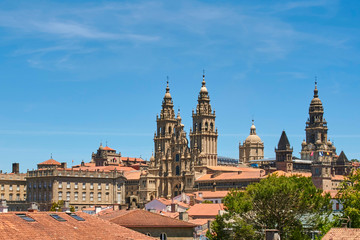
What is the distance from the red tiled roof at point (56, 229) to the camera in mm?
43750

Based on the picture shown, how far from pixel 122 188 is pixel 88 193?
1017cm

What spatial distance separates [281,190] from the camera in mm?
81438

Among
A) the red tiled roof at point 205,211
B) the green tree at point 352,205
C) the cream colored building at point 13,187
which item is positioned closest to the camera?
the green tree at point 352,205

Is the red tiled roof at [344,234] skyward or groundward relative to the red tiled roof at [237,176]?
groundward

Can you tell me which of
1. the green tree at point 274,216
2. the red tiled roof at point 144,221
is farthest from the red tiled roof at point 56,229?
the green tree at point 274,216

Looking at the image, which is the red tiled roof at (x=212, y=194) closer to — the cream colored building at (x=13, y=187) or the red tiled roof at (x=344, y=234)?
the cream colored building at (x=13, y=187)

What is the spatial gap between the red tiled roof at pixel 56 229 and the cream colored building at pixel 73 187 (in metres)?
120

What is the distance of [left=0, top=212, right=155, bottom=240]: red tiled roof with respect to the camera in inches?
1722

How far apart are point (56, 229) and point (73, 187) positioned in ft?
424

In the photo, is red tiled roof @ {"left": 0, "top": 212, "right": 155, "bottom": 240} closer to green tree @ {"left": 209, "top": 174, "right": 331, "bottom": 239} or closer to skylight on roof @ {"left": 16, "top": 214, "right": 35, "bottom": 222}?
skylight on roof @ {"left": 16, "top": 214, "right": 35, "bottom": 222}

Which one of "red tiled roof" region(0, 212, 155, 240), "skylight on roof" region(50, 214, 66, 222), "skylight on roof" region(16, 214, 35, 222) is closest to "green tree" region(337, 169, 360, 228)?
A: "red tiled roof" region(0, 212, 155, 240)

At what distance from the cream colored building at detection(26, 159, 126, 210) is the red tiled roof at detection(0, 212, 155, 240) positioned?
11981 cm

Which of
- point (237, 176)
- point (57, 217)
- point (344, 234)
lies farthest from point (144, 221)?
point (237, 176)

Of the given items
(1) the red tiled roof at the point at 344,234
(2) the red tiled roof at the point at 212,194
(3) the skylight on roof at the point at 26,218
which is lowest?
(1) the red tiled roof at the point at 344,234
